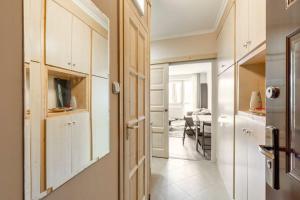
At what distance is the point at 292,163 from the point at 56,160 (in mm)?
857

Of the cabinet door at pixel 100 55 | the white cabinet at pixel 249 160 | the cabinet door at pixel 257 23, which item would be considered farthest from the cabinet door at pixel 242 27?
the cabinet door at pixel 100 55

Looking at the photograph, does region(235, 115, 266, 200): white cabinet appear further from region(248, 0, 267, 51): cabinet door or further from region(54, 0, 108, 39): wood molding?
region(54, 0, 108, 39): wood molding

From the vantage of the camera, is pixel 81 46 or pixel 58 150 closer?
pixel 58 150

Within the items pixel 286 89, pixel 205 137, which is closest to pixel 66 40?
pixel 286 89

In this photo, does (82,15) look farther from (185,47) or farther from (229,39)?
(185,47)

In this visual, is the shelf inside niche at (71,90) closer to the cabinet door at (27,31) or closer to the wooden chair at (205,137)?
the cabinet door at (27,31)

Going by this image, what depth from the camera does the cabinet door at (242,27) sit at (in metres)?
1.57

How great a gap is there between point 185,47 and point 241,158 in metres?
2.55

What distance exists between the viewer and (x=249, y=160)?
1.49 meters

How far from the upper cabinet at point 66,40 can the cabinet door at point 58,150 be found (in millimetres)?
242

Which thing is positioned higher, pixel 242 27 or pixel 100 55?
pixel 242 27

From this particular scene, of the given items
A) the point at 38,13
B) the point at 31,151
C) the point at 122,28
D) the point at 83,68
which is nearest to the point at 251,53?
the point at 122,28

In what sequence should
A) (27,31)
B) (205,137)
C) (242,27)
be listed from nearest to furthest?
(27,31) < (242,27) < (205,137)

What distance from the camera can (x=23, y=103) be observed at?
0.55 m
